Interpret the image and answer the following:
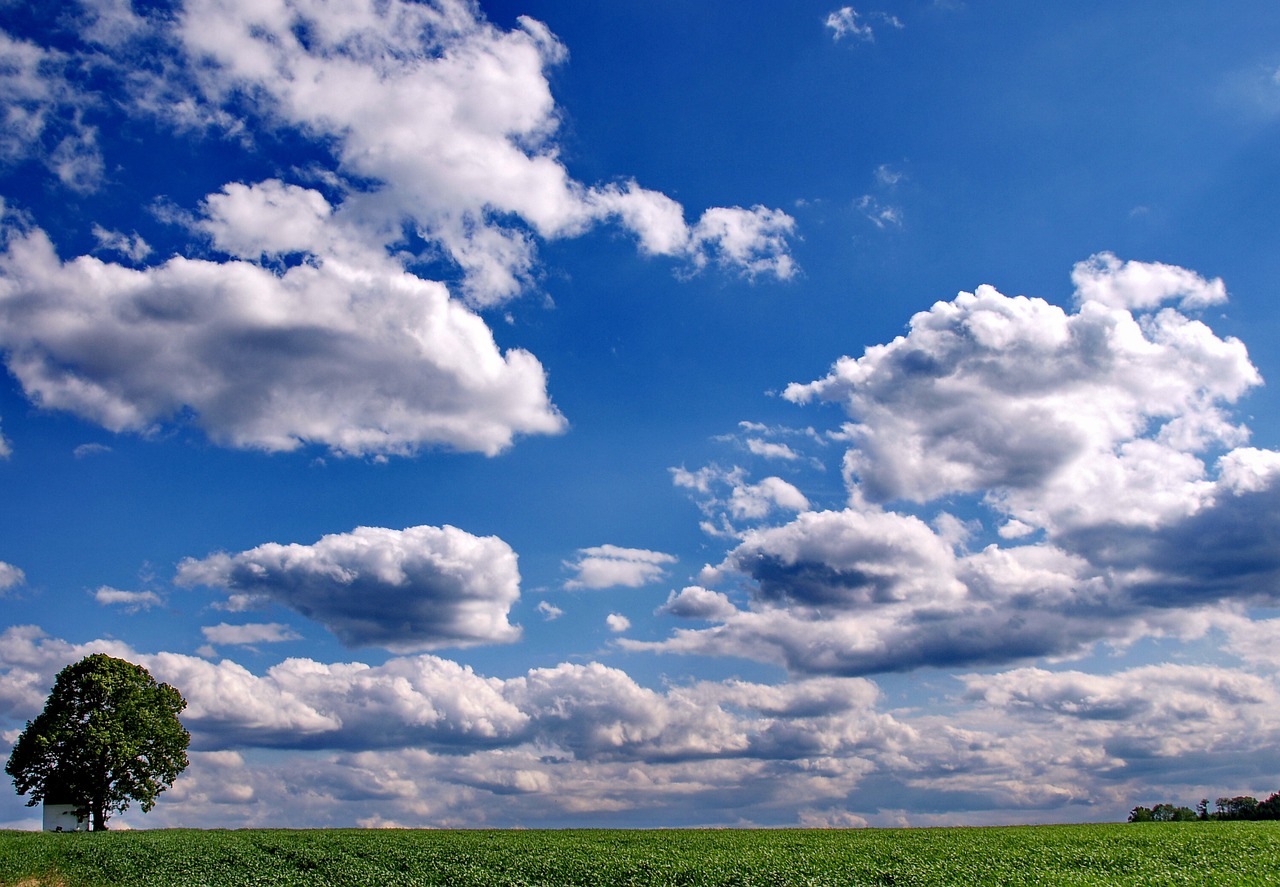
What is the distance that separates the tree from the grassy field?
43.7ft

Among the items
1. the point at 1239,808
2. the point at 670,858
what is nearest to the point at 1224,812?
the point at 1239,808

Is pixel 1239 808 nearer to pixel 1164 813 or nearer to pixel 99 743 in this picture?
pixel 1164 813

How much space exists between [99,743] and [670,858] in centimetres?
6151

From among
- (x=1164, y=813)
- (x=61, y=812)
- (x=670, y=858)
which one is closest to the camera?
(x=670, y=858)

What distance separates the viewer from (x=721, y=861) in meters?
49.1

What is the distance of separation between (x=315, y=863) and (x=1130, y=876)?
45000 mm

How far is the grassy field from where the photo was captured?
4322cm

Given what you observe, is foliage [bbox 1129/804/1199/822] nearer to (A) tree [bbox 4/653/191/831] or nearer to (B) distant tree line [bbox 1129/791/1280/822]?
(B) distant tree line [bbox 1129/791/1280/822]

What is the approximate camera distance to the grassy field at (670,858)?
43.2 meters

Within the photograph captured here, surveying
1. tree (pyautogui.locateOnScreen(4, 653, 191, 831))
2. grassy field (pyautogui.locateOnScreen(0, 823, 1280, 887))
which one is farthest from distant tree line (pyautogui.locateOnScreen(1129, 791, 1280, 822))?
tree (pyautogui.locateOnScreen(4, 653, 191, 831))

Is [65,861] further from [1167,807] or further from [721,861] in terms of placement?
[1167,807]

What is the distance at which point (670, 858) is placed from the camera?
51125mm

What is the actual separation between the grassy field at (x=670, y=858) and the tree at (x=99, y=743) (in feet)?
43.7

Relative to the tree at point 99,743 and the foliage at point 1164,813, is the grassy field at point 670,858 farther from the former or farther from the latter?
the foliage at point 1164,813
